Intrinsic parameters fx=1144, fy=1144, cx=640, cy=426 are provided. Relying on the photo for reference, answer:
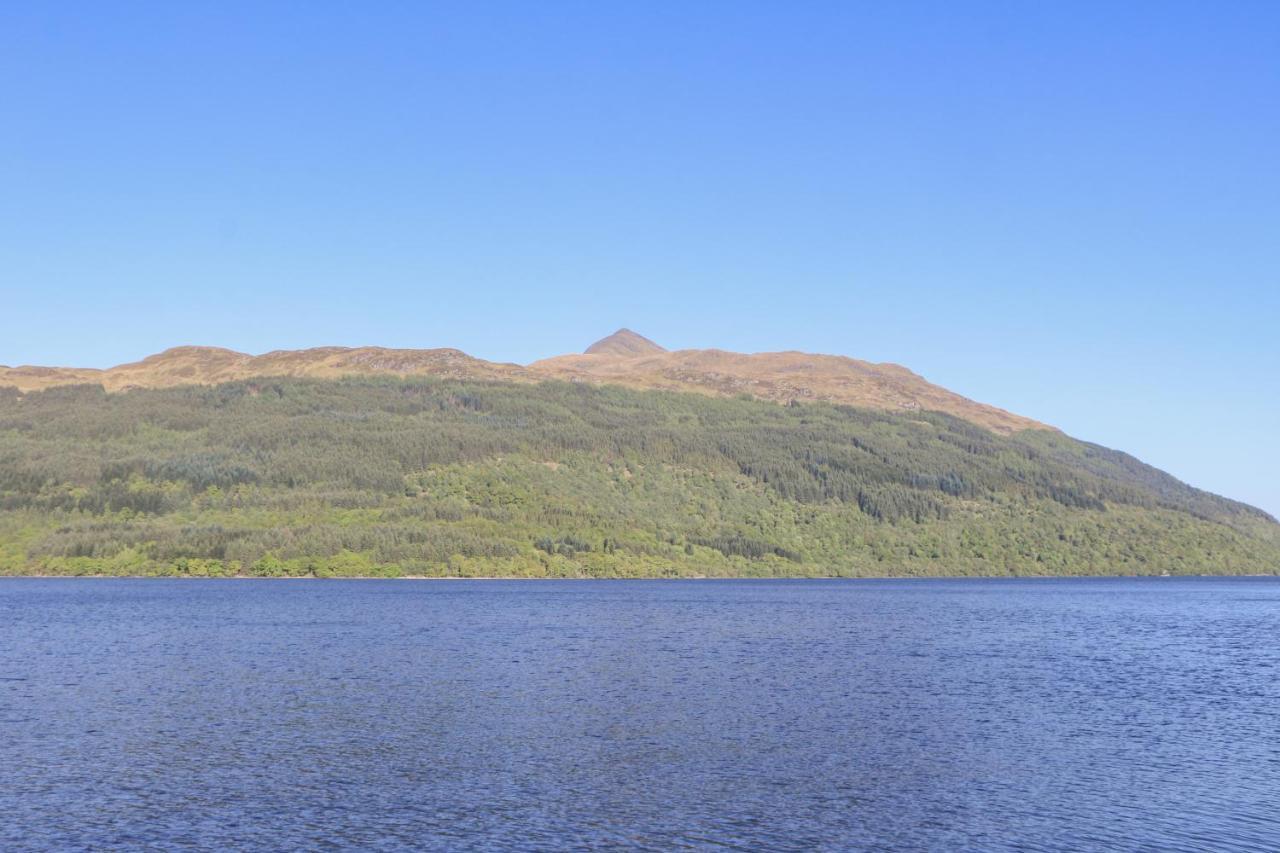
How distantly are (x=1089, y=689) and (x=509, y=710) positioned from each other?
155 feet

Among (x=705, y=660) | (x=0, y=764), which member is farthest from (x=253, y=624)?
(x=0, y=764)

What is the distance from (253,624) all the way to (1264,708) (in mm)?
115809

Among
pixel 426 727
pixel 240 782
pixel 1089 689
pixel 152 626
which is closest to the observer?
pixel 240 782

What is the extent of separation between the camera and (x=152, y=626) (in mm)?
143000

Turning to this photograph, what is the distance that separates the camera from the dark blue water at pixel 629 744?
48.2 m

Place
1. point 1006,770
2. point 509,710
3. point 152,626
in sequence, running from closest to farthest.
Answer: point 1006,770, point 509,710, point 152,626

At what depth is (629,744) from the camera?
216 feet

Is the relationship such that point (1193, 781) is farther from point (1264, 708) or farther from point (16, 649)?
point (16, 649)

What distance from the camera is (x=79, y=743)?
64.1m

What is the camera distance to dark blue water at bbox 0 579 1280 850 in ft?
158

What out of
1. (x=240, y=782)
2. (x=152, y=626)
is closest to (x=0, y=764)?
(x=240, y=782)

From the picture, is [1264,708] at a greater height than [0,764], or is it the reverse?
[1264,708]

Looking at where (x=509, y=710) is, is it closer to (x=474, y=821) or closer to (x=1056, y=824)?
(x=474, y=821)

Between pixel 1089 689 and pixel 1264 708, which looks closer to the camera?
pixel 1264 708
